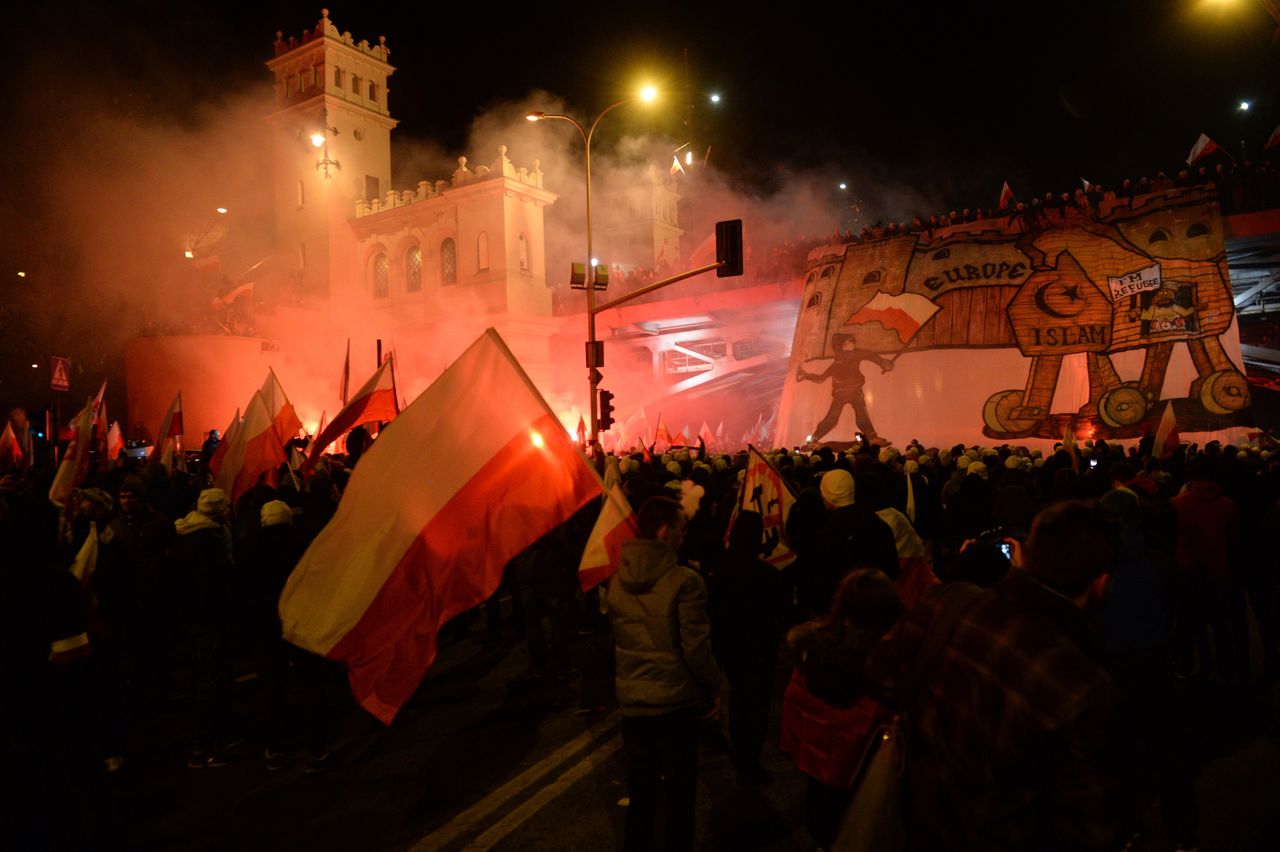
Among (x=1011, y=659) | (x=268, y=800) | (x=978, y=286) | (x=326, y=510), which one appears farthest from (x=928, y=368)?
(x=1011, y=659)

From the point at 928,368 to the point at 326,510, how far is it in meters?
16.5

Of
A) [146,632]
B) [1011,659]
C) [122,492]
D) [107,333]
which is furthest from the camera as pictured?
[107,333]

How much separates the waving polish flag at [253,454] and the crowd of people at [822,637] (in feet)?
1.23

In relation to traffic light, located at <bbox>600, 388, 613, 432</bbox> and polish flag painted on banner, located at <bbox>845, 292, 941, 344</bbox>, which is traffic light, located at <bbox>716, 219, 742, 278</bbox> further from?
polish flag painted on banner, located at <bbox>845, 292, 941, 344</bbox>

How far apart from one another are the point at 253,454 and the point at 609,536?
5826 mm

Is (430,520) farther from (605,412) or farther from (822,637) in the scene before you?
(605,412)

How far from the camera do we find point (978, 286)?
2056 centimetres

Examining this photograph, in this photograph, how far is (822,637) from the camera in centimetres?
299

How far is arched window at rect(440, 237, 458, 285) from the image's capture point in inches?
1414

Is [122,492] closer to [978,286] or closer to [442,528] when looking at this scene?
[442,528]

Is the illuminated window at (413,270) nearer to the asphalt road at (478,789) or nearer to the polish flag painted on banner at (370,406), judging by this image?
the polish flag painted on banner at (370,406)

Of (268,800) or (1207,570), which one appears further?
(1207,570)

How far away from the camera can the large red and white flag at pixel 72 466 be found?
23.6ft

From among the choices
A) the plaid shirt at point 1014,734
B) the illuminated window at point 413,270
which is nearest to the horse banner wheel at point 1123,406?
the plaid shirt at point 1014,734
